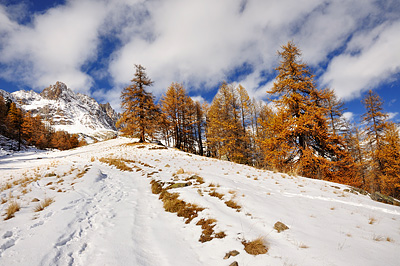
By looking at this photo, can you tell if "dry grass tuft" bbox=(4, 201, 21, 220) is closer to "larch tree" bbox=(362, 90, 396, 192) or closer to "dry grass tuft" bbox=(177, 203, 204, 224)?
"dry grass tuft" bbox=(177, 203, 204, 224)

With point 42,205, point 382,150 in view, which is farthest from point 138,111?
point 382,150

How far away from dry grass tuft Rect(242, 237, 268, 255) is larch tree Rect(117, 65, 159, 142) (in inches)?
904

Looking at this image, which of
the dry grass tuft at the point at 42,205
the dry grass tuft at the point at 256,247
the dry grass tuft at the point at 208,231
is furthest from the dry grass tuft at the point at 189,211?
the dry grass tuft at the point at 42,205

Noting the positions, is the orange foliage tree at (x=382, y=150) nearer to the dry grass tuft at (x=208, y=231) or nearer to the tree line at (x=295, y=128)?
the tree line at (x=295, y=128)

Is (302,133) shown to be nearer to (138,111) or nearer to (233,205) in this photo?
(233,205)

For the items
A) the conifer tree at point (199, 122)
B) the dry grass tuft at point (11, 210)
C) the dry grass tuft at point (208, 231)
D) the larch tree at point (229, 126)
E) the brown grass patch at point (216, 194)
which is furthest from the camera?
the conifer tree at point (199, 122)

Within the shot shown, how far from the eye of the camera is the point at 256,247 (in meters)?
2.69

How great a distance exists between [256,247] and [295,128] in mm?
11589

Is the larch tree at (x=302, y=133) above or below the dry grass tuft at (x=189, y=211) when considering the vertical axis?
above

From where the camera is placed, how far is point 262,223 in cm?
355

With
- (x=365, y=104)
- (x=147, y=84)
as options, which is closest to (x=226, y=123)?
(x=147, y=84)

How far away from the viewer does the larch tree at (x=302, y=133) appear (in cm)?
1198

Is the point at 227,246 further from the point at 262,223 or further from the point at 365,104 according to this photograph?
the point at 365,104

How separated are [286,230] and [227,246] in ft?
4.18
